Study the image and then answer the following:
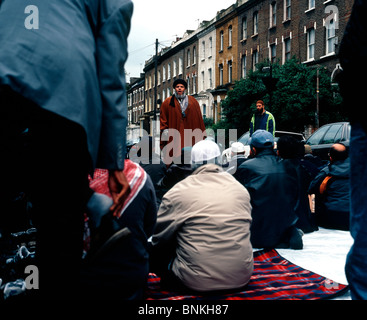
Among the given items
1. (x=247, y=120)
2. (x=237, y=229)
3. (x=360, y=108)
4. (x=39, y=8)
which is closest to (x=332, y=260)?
(x=237, y=229)

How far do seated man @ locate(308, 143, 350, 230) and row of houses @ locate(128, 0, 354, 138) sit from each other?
10.3 meters

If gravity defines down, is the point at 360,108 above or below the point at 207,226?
above

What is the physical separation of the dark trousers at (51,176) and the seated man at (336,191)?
5531 mm

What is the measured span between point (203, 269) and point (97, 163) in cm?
204

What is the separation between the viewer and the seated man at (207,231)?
3.64m

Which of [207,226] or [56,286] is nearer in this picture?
[56,286]

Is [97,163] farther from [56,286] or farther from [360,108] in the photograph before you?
[360,108]

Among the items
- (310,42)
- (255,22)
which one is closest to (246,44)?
(255,22)

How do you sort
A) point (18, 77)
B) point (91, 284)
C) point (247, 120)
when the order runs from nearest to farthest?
point (18, 77), point (91, 284), point (247, 120)

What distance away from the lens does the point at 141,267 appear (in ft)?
8.91

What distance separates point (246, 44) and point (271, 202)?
110ft

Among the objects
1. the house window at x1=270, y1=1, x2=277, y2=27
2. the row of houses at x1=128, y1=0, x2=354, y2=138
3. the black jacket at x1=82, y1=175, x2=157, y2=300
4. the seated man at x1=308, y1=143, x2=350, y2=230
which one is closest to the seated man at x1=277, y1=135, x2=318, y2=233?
the seated man at x1=308, y1=143, x2=350, y2=230

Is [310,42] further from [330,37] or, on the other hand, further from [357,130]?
[357,130]

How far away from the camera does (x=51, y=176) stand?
174cm
